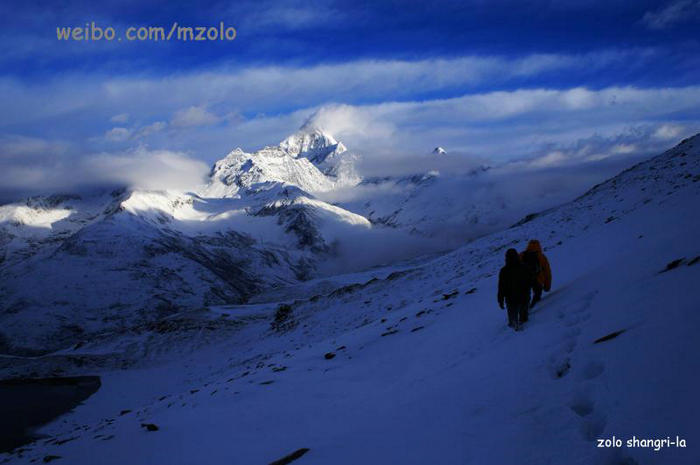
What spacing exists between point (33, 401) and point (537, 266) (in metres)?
47.4

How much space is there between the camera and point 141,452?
37.0ft

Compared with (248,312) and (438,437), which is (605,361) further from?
(248,312)

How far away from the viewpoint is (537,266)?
11727mm

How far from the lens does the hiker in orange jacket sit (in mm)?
11586

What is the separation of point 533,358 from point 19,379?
60.0 metres

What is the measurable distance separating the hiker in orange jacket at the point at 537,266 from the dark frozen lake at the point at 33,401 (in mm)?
32718

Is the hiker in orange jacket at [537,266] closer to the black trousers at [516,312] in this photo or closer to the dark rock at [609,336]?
the black trousers at [516,312]

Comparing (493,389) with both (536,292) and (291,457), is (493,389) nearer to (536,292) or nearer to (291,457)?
(291,457)

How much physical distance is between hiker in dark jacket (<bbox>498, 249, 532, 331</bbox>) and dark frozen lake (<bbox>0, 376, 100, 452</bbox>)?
32221mm

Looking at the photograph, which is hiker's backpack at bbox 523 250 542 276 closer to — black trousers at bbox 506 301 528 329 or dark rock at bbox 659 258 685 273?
black trousers at bbox 506 301 528 329

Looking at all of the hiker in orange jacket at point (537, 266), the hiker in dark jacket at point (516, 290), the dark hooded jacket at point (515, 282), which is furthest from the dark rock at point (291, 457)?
the hiker in orange jacket at point (537, 266)

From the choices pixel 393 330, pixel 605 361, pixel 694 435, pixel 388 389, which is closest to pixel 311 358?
pixel 393 330

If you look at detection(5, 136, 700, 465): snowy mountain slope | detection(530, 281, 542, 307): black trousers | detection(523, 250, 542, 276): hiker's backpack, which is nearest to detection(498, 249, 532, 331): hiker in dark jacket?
detection(5, 136, 700, 465): snowy mountain slope

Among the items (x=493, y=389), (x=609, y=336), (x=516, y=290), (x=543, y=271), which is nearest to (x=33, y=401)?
(x=516, y=290)
